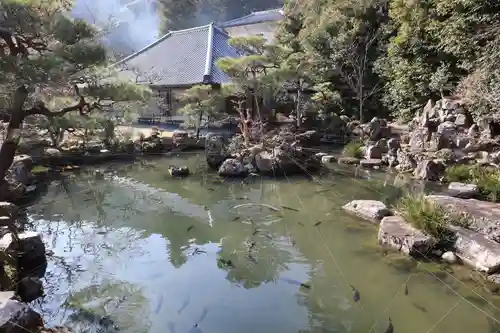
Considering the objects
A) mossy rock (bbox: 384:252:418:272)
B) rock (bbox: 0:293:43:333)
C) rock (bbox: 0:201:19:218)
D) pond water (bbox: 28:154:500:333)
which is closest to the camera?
rock (bbox: 0:293:43:333)

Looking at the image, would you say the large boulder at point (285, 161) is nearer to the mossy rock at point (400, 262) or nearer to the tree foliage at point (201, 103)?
the tree foliage at point (201, 103)

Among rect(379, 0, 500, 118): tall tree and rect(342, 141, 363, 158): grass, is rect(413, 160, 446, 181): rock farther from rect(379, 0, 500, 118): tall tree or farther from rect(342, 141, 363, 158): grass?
rect(379, 0, 500, 118): tall tree

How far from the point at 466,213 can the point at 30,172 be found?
992 centimetres

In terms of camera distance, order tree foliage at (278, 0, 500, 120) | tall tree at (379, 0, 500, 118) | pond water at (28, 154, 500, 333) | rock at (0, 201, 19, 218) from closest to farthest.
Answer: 1. pond water at (28, 154, 500, 333)
2. rock at (0, 201, 19, 218)
3. tree foliage at (278, 0, 500, 120)
4. tall tree at (379, 0, 500, 118)

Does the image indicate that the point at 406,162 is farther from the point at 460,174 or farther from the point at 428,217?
the point at 428,217

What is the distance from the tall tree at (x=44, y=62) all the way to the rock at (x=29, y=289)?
145 cm

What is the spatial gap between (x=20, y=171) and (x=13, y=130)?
531 cm

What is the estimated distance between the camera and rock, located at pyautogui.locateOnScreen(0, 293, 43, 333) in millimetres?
3547

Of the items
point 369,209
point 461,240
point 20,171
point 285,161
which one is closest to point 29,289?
point 369,209

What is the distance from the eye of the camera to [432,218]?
621cm

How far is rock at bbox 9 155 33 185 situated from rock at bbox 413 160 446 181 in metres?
9.45

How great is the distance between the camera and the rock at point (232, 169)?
1132 cm

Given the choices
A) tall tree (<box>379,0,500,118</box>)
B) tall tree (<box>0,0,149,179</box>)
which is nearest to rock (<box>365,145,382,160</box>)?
tall tree (<box>379,0,500,118</box>)

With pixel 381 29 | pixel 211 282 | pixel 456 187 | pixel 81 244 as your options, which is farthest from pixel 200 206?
pixel 381 29
